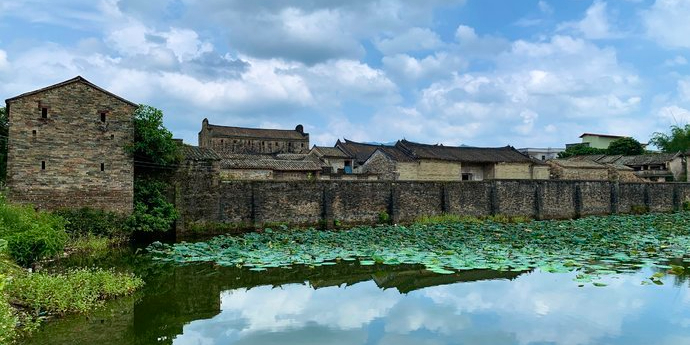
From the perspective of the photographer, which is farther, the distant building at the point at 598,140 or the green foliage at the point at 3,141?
the distant building at the point at 598,140

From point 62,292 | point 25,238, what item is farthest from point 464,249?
point 25,238

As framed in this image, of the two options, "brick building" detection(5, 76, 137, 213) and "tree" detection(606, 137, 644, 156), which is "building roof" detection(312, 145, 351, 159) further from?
"tree" detection(606, 137, 644, 156)

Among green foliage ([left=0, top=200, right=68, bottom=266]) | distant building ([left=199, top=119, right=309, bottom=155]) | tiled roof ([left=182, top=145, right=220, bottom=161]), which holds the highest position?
distant building ([left=199, top=119, right=309, bottom=155])

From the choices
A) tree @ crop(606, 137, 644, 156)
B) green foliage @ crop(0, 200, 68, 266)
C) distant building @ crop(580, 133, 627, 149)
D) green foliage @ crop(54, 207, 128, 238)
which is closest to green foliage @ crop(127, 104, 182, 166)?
green foliage @ crop(54, 207, 128, 238)

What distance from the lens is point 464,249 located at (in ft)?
49.3

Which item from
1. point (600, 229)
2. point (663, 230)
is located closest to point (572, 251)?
point (600, 229)

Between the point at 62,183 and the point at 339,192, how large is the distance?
11.5 meters

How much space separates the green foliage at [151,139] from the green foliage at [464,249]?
4.20m

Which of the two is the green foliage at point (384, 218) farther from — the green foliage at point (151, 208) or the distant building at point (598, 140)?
the distant building at point (598, 140)

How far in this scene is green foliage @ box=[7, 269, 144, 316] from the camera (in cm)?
820

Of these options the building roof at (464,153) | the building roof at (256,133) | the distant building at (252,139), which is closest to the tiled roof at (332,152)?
the building roof at (464,153)

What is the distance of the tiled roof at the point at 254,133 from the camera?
58.1m

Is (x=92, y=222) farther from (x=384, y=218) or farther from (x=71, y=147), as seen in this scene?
(x=384, y=218)

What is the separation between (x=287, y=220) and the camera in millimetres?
22906
